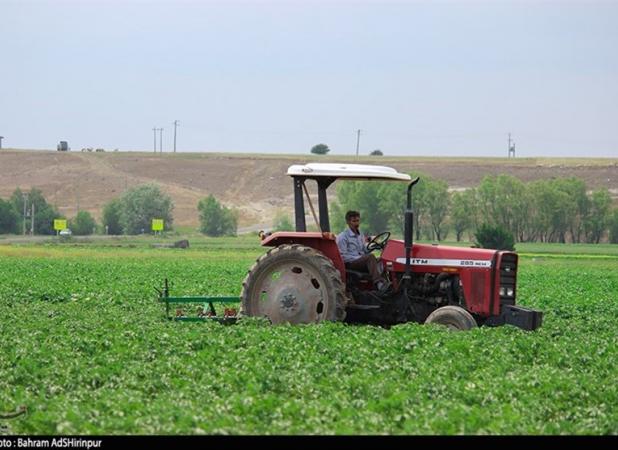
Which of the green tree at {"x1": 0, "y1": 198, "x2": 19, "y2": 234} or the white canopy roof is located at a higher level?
the white canopy roof

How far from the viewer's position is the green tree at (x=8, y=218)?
122312 millimetres

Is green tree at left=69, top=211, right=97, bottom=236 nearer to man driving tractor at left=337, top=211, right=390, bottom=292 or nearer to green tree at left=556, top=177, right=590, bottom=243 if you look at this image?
green tree at left=556, top=177, right=590, bottom=243

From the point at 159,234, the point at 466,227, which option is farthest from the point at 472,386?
the point at 159,234

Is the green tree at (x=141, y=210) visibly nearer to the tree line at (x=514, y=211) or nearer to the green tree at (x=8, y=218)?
the green tree at (x=8, y=218)

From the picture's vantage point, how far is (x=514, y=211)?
10962 cm

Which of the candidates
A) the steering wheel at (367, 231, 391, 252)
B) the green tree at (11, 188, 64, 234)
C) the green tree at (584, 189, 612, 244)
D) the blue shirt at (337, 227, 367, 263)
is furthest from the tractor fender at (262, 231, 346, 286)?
the green tree at (11, 188, 64, 234)

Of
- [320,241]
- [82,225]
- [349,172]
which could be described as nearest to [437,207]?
[82,225]

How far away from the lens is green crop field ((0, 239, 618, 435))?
1209 centimetres

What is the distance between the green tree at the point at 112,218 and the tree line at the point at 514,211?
81.6 ft

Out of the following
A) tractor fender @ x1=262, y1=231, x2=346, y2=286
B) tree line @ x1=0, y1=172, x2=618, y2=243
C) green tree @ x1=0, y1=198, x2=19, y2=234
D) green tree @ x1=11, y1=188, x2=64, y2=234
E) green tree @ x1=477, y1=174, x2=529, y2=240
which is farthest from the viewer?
green tree @ x1=11, y1=188, x2=64, y2=234

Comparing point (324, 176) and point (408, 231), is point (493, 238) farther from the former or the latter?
point (408, 231)

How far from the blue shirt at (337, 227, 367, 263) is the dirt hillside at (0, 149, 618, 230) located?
119m

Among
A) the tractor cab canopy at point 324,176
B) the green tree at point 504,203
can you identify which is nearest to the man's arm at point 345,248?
the tractor cab canopy at point 324,176
